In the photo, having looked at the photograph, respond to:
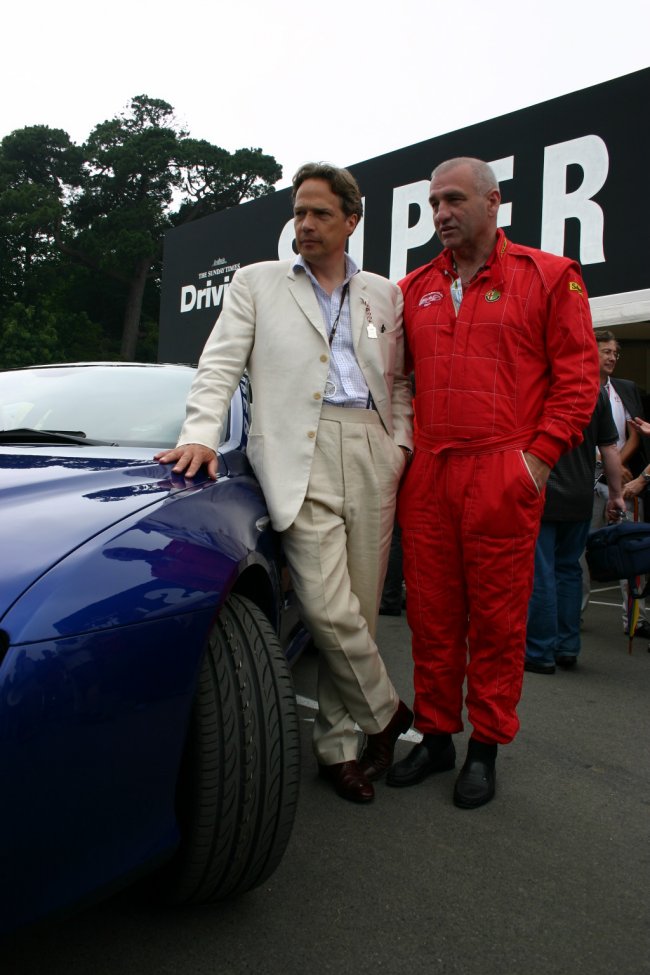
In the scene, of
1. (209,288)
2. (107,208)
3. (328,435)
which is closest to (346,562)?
(328,435)

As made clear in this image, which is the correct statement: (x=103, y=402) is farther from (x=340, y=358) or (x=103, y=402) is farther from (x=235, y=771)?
(x=235, y=771)

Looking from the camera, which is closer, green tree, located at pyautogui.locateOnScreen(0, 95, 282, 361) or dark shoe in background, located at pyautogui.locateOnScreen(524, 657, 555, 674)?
dark shoe in background, located at pyautogui.locateOnScreen(524, 657, 555, 674)

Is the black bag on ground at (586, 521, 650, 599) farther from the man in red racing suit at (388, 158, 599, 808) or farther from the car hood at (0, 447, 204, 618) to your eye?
the car hood at (0, 447, 204, 618)

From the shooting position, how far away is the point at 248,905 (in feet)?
5.54

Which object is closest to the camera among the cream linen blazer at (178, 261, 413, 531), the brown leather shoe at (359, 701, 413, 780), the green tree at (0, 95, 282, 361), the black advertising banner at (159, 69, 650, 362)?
the cream linen blazer at (178, 261, 413, 531)

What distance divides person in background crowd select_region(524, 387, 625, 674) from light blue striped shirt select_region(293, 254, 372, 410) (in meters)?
1.80

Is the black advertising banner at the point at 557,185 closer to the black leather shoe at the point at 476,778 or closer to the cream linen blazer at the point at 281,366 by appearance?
the cream linen blazer at the point at 281,366

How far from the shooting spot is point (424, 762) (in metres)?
2.43

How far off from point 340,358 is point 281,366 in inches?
7.3

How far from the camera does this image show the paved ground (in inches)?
59.9

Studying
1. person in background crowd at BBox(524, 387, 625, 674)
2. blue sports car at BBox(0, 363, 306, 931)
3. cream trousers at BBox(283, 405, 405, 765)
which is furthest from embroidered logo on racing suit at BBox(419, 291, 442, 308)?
person in background crowd at BBox(524, 387, 625, 674)

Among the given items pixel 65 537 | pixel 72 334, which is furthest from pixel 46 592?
pixel 72 334

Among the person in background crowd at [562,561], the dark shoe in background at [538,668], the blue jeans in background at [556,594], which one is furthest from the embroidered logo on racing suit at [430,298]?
the dark shoe in background at [538,668]

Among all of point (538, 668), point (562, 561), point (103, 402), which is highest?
point (103, 402)
